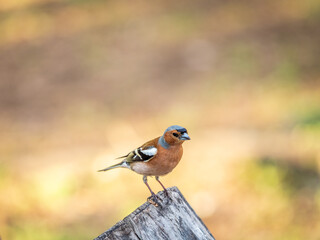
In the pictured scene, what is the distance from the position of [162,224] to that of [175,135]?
1.13 meters

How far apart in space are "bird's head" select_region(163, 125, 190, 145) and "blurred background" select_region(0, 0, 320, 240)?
11.1 feet

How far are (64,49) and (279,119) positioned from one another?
7.47 meters

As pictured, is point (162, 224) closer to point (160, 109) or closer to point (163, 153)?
point (163, 153)

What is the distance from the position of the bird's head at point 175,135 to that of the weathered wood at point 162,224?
0.87m

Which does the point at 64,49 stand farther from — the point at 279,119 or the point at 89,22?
the point at 279,119

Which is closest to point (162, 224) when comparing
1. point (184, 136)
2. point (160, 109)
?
point (184, 136)

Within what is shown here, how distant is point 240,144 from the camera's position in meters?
8.44

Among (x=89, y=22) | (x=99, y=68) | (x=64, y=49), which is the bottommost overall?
(x=99, y=68)

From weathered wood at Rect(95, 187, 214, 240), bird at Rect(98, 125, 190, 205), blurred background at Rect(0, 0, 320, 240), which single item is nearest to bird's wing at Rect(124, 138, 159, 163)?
bird at Rect(98, 125, 190, 205)

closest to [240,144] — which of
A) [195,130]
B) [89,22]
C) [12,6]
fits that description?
[195,130]

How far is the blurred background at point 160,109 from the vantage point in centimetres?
709

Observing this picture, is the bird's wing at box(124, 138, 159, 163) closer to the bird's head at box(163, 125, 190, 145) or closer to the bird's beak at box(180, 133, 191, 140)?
the bird's head at box(163, 125, 190, 145)

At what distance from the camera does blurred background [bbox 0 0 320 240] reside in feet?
23.2

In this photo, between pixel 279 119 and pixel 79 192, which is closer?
pixel 79 192
